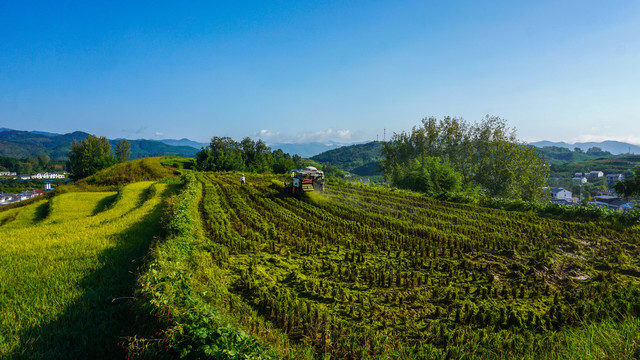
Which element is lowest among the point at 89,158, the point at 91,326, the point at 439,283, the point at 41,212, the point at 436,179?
the point at 41,212

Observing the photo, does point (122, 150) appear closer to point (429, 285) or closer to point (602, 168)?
point (429, 285)

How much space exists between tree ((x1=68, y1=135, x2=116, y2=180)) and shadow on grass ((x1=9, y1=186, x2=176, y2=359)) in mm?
74193

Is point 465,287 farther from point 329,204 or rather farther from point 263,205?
point 263,205

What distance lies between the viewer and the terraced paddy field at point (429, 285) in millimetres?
4992

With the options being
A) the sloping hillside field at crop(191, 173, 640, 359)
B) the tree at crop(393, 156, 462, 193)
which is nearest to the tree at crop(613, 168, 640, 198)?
the tree at crop(393, 156, 462, 193)

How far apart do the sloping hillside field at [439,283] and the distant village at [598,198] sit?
7076 millimetres

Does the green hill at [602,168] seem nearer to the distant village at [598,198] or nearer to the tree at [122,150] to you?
the distant village at [598,198]

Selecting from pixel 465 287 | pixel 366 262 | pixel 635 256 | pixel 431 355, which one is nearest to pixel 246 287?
pixel 366 262

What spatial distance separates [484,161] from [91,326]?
126 feet

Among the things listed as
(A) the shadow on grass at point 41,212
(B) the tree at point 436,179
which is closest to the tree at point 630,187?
(B) the tree at point 436,179

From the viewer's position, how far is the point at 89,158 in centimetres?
6656

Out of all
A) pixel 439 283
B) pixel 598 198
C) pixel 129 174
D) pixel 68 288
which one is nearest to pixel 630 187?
pixel 598 198

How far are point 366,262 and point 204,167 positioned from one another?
5645cm

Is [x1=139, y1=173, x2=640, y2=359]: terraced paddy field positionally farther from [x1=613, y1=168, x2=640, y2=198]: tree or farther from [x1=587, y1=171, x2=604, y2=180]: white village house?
[x1=587, y1=171, x2=604, y2=180]: white village house
